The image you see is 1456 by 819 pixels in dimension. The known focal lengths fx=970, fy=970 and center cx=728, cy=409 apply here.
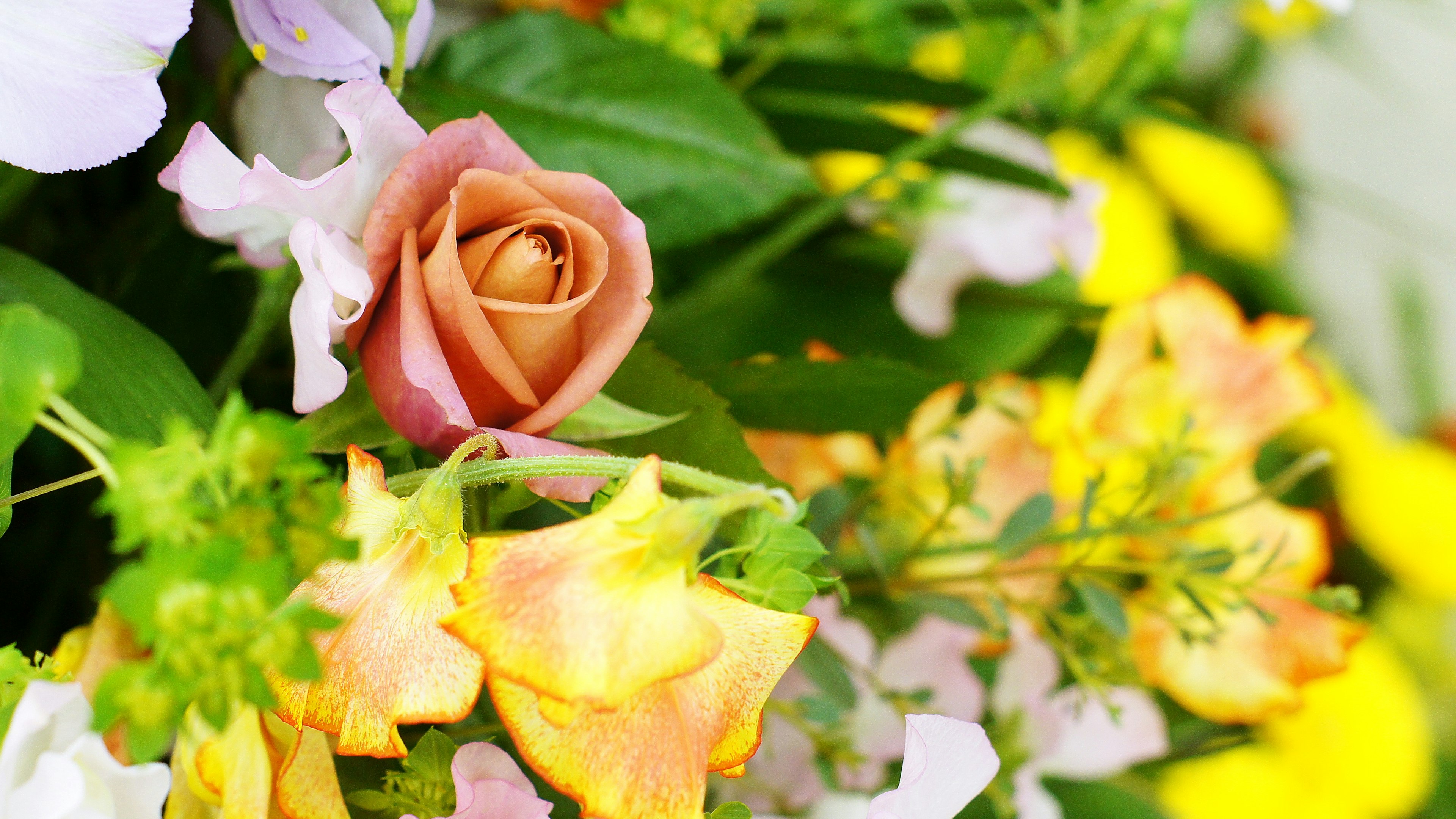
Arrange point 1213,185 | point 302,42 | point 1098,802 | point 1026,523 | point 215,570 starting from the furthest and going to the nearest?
1. point 1213,185
2. point 1098,802
3. point 1026,523
4. point 302,42
5. point 215,570

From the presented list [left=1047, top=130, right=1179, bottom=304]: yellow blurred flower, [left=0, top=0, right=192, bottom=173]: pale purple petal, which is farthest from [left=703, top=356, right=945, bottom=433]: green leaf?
[left=1047, top=130, right=1179, bottom=304]: yellow blurred flower

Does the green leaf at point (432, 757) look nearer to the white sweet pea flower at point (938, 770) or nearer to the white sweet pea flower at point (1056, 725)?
the white sweet pea flower at point (938, 770)

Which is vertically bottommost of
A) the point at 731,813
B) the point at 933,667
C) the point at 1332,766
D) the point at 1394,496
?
the point at 1332,766

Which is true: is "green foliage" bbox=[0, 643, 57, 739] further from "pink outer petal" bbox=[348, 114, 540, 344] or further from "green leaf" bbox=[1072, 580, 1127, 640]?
"green leaf" bbox=[1072, 580, 1127, 640]

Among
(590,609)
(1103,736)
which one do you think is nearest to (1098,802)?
(1103,736)

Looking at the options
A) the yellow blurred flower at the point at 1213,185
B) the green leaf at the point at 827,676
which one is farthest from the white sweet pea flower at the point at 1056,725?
the yellow blurred flower at the point at 1213,185

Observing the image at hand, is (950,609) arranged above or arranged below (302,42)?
below

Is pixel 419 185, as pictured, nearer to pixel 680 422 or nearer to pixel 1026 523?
pixel 680 422

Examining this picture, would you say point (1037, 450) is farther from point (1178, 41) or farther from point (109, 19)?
point (109, 19)
